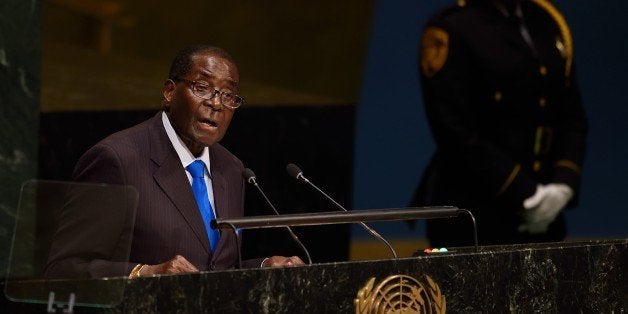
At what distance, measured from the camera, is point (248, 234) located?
17.5 feet

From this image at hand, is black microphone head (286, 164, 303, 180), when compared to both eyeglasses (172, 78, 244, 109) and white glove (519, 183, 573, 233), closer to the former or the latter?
eyeglasses (172, 78, 244, 109)

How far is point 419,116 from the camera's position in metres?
5.87

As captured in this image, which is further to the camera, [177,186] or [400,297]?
[177,186]

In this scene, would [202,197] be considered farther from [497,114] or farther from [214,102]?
[497,114]

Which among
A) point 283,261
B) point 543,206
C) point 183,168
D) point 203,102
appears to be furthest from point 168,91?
point 543,206

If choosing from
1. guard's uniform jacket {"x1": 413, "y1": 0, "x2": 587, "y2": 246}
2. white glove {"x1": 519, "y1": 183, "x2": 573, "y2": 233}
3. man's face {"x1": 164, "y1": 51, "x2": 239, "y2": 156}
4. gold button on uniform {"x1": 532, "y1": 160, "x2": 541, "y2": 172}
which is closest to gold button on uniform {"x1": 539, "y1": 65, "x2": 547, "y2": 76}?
guard's uniform jacket {"x1": 413, "y1": 0, "x2": 587, "y2": 246}

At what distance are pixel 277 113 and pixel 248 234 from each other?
544 millimetres

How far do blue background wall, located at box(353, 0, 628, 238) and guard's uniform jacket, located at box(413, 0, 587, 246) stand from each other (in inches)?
12.9

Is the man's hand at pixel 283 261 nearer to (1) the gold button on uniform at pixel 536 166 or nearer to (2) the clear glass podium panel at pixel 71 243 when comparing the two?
(2) the clear glass podium panel at pixel 71 243

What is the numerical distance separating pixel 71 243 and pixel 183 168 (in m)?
0.93

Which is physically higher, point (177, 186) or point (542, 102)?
point (542, 102)

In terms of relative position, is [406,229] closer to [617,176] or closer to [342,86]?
Answer: [342,86]

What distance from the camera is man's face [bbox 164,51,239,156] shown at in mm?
3607

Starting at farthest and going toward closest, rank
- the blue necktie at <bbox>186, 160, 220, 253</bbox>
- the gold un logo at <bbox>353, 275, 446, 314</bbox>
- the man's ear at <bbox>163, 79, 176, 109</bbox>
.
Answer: the man's ear at <bbox>163, 79, 176, 109</bbox> < the blue necktie at <bbox>186, 160, 220, 253</bbox> < the gold un logo at <bbox>353, 275, 446, 314</bbox>
